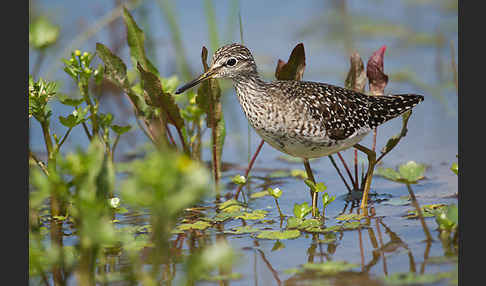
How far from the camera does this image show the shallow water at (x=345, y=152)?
5.14 meters

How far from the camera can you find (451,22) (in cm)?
1253

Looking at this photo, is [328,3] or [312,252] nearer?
[312,252]

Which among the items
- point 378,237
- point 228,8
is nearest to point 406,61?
point 228,8

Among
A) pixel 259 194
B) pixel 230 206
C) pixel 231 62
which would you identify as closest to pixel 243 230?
pixel 230 206

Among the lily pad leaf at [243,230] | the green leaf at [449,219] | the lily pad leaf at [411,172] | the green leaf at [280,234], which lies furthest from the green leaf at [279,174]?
the green leaf at [449,219]

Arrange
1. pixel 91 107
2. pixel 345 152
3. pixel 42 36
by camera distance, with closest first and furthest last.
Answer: pixel 91 107 → pixel 42 36 → pixel 345 152

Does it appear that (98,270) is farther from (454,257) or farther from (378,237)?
(454,257)

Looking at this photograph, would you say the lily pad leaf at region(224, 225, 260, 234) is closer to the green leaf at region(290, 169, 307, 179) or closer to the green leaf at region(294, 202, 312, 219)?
the green leaf at region(294, 202, 312, 219)

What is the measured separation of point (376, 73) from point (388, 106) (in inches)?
15.6

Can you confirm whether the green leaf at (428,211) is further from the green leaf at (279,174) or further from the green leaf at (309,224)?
the green leaf at (279,174)

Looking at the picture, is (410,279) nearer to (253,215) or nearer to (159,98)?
(253,215)

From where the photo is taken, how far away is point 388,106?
707 cm

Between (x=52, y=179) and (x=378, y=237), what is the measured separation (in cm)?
296

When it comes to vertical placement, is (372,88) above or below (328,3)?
below
